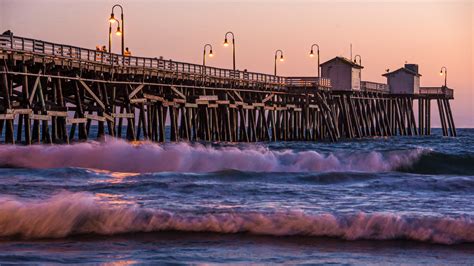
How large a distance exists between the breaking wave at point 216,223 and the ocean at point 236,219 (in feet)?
0.05

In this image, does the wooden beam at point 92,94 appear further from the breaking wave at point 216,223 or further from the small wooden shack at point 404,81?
the small wooden shack at point 404,81

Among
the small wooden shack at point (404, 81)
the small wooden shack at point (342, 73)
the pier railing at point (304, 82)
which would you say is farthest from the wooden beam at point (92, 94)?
the small wooden shack at point (404, 81)

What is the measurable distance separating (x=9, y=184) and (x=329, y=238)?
827 cm

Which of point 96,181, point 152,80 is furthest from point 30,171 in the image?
point 152,80

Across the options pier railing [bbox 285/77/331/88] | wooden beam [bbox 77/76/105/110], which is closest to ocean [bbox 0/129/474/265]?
wooden beam [bbox 77/76/105/110]

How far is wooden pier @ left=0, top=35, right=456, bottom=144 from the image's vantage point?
1064 inches

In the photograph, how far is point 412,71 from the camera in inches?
2790

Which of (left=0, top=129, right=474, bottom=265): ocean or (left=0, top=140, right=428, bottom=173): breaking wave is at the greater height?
(left=0, top=140, right=428, bottom=173): breaking wave

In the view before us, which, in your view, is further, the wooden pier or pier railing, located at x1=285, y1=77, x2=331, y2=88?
pier railing, located at x1=285, y1=77, x2=331, y2=88

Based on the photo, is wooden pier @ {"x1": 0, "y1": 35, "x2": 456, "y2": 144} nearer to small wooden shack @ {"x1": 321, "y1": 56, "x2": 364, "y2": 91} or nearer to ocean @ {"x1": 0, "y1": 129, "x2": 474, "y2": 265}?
small wooden shack @ {"x1": 321, "y1": 56, "x2": 364, "y2": 91}

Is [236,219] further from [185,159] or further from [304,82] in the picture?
[304,82]

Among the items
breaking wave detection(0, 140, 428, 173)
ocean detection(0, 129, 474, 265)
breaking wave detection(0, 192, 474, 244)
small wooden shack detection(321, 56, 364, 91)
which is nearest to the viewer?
ocean detection(0, 129, 474, 265)

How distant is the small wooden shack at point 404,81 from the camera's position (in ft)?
231

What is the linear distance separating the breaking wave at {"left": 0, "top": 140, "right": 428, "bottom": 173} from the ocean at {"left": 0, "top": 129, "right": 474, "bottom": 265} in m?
4.21
